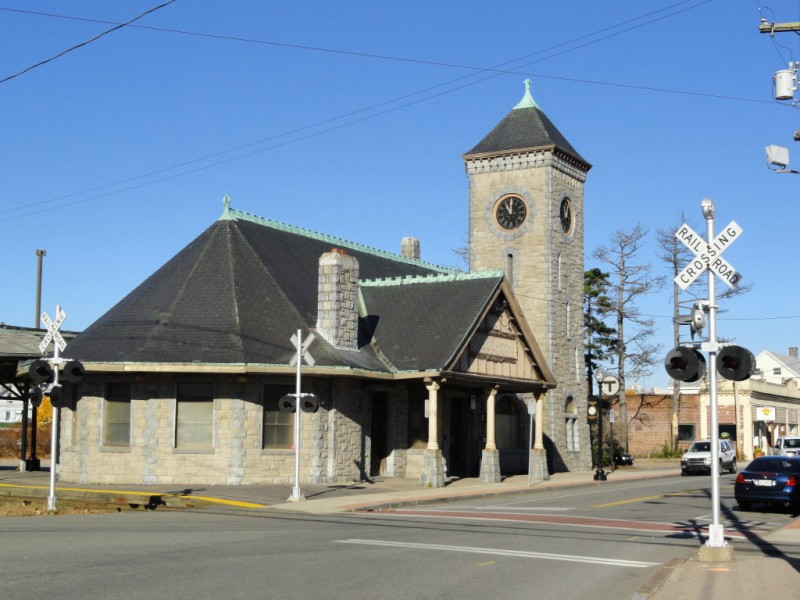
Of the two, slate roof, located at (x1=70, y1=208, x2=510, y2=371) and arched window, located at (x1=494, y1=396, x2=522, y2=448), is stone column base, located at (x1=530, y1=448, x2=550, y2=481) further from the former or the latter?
slate roof, located at (x1=70, y1=208, x2=510, y2=371)

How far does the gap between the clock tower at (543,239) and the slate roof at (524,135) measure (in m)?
0.05

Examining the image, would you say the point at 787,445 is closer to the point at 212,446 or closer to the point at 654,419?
the point at 654,419

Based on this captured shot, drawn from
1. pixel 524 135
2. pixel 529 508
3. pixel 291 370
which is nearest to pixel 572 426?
pixel 524 135

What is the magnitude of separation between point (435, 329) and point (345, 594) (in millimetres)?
21526

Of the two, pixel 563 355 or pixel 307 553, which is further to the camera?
pixel 563 355

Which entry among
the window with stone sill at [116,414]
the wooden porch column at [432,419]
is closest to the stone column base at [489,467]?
the wooden porch column at [432,419]

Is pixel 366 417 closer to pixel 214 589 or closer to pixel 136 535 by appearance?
pixel 136 535

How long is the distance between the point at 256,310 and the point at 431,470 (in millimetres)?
7126

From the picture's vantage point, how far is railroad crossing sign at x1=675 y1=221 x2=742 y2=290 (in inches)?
531

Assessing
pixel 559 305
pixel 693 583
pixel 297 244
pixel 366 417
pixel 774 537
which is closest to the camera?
pixel 693 583

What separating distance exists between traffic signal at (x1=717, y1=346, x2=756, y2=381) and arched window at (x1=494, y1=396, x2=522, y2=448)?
25.4m

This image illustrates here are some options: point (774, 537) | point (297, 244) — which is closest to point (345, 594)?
point (774, 537)

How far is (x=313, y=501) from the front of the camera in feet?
76.8

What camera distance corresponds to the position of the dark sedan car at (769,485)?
78.8ft
